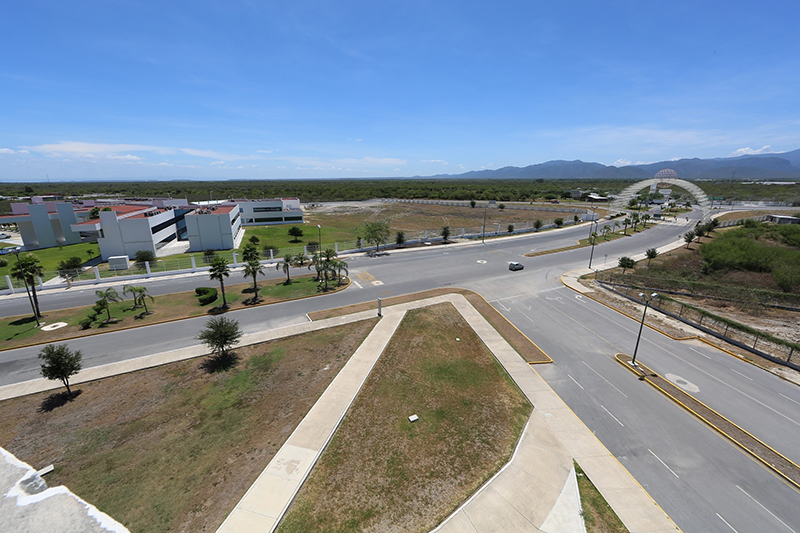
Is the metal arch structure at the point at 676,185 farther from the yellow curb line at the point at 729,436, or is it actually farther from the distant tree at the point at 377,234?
the yellow curb line at the point at 729,436

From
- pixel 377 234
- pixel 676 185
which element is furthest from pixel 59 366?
pixel 676 185

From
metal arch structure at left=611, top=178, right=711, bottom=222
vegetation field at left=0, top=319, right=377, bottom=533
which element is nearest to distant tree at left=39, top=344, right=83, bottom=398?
Answer: vegetation field at left=0, top=319, right=377, bottom=533

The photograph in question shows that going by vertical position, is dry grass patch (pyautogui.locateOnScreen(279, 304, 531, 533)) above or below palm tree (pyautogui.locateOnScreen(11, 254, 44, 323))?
below

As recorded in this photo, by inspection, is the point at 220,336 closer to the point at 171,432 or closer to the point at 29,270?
the point at 171,432

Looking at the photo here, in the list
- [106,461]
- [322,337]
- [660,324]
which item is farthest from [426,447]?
[660,324]

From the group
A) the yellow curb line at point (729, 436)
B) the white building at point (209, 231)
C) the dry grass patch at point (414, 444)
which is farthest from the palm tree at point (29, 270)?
the yellow curb line at point (729, 436)

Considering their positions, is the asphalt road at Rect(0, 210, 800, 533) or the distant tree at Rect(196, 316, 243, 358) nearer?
the asphalt road at Rect(0, 210, 800, 533)

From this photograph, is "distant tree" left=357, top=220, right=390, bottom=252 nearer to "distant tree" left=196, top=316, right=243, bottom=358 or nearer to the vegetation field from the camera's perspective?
the vegetation field
